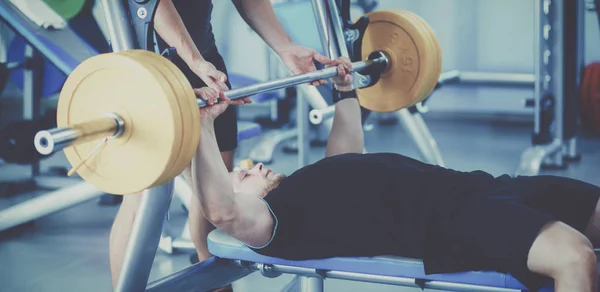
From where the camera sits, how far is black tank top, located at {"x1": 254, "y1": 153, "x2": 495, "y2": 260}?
1514mm

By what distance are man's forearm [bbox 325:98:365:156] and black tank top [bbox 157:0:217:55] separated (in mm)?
377

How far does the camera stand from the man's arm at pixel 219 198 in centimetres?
141

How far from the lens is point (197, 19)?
190 centimetres

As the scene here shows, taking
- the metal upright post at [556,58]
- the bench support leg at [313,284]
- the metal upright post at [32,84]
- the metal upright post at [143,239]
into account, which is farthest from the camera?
the metal upright post at [556,58]

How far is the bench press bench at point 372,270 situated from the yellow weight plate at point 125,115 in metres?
0.39

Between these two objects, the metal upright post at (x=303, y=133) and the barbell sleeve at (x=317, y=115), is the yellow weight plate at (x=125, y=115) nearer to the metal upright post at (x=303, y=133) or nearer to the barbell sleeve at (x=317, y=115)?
the barbell sleeve at (x=317, y=115)

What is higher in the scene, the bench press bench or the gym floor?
the bench press bench

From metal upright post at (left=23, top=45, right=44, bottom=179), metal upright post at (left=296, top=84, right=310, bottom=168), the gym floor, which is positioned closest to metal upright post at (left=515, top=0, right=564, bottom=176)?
the gym floor

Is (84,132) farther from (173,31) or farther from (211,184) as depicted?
(173,31)

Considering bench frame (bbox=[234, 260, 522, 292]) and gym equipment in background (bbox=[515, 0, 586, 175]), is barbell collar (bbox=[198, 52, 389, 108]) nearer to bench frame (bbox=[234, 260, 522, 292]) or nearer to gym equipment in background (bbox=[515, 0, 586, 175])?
bench frame (bbox=[234, 260, 522, 292])

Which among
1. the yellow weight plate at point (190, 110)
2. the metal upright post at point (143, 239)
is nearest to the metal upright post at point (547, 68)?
the metal upright post at point (143, 239)

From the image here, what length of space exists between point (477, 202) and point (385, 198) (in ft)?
0.61

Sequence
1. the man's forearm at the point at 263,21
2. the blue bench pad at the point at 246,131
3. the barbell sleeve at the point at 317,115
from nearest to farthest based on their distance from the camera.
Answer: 1. the man's forearm at the point at 263,21
2. the barbell sleeve at the point at 317,115
3. the blue bench pad at the point at 246,131

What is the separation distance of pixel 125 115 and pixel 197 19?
2.24ft
